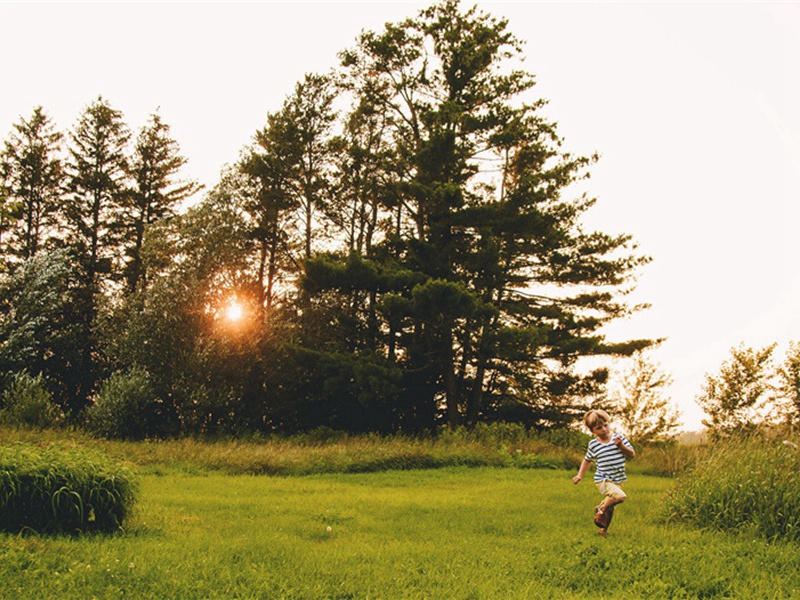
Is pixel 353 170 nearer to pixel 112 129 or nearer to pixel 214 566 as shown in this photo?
pixel 112 129

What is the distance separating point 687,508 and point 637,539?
1529 mm

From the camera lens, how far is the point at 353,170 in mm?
28234

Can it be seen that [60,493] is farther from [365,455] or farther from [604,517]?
[365,455]

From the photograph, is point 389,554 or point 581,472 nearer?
point 389,554

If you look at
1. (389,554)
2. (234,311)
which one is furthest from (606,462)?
(234,311)

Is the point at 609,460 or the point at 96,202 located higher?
the point at 96,202

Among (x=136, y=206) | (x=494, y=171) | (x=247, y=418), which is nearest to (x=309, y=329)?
(x=247, y=418)

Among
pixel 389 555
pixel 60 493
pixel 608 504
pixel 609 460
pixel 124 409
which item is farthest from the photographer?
pixel 124 409

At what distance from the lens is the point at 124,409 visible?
2364 cm

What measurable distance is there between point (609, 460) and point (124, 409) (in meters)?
21.0

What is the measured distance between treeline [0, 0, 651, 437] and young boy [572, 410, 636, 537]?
1225 centimetres

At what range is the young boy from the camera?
7734 millimetres

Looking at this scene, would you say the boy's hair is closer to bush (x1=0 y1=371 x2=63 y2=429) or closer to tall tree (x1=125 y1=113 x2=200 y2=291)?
bush (x1=0 y1=371 x2=63 y2=429)

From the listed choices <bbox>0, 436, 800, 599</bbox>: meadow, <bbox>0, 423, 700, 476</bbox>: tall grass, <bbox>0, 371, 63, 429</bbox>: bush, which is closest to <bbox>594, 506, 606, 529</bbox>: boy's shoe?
<bbox>0, 436, 800, 599</bbox>: meadow
